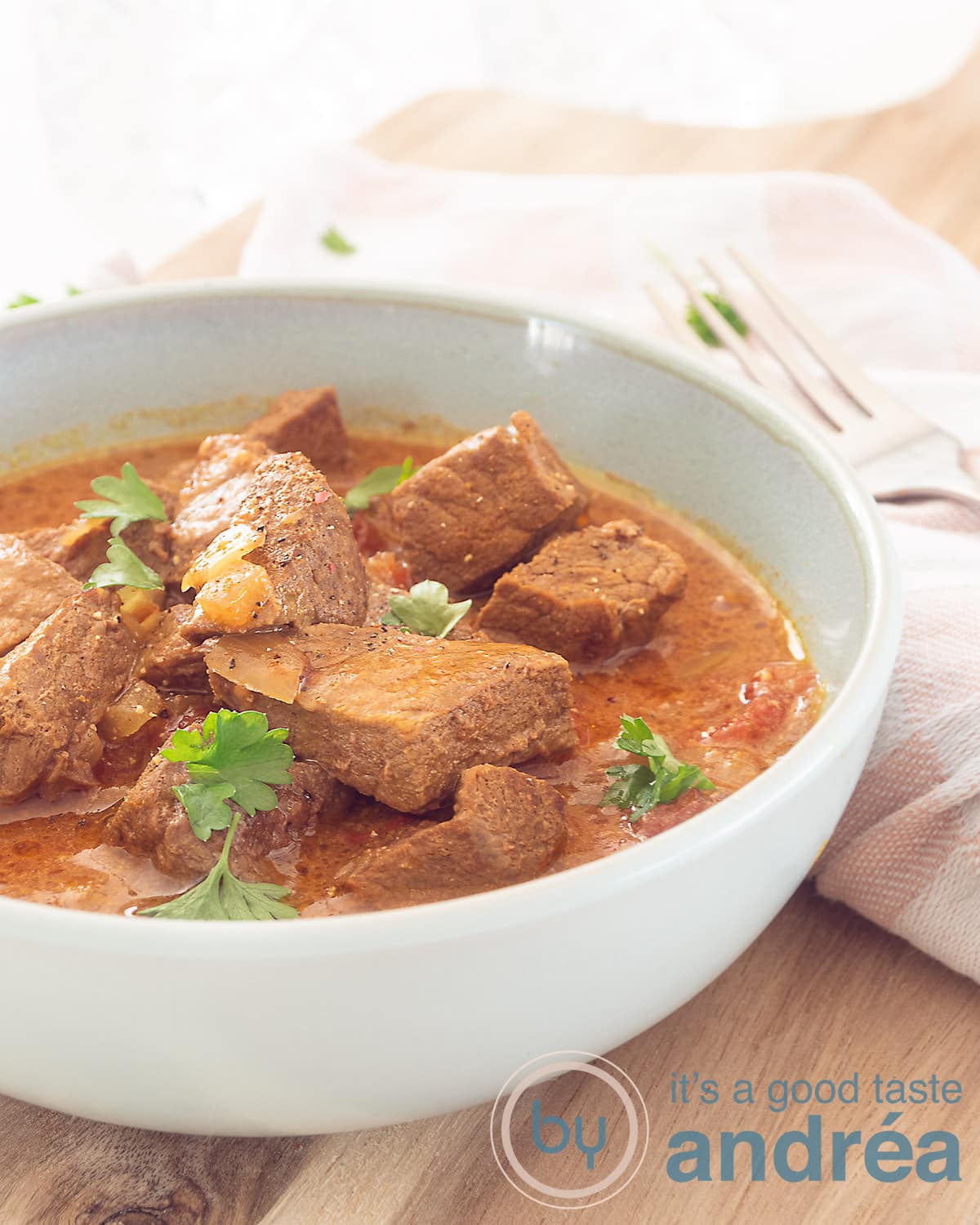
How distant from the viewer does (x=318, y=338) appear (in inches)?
145

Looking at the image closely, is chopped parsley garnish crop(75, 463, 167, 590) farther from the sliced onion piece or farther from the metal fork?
the metal fork

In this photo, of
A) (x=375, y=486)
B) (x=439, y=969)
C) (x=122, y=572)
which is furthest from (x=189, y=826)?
(x=375, y=486)

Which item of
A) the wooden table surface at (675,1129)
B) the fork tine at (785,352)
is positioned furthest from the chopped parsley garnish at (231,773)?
the fork tine at (785,352)

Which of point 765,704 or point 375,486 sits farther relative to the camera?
point 375,486

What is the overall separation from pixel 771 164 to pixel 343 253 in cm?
178

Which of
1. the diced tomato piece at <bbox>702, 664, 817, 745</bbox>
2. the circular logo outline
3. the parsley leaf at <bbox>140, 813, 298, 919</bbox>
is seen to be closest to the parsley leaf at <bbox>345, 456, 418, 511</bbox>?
the diced tomato piece at <bbox>702, 664, 817, 745</bbox>

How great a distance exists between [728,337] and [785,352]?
0.16 meters

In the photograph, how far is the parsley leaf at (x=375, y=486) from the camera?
3.31m

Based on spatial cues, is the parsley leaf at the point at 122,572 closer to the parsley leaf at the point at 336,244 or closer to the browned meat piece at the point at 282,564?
the browned meat piece at the point at 282,564

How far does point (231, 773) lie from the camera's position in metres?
2.28

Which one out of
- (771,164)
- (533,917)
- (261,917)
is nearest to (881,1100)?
(533,917)

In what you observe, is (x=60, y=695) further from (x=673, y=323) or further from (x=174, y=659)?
(x=673, y=323)

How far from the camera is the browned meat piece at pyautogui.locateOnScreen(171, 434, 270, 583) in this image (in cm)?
280

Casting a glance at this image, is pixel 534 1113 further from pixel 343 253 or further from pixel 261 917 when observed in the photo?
pixel 343 253
